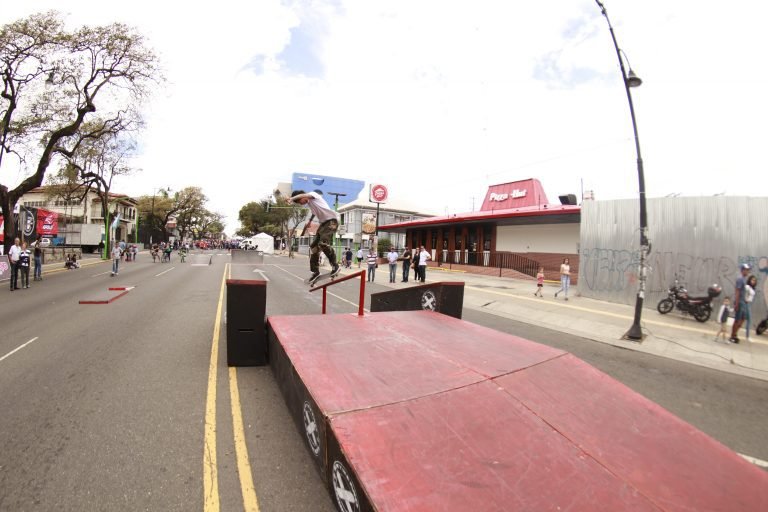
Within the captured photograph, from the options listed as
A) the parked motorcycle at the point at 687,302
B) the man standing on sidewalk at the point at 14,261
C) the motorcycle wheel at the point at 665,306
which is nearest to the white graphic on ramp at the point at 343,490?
the parked motorcycle at the point at 687,302

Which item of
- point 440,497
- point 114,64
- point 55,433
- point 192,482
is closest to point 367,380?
point 440,497

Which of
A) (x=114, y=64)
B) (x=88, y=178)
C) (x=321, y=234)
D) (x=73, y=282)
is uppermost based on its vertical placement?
(x=114, y=64)

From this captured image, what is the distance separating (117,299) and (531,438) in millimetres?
12617

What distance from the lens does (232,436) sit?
3.42 meters

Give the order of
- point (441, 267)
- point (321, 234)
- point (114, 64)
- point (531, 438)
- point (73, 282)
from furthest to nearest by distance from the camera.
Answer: point (441, 267), point (114, 64), point (73, 282), point (321, 234), point (531, 438)

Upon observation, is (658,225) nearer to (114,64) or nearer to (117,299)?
(117,299)

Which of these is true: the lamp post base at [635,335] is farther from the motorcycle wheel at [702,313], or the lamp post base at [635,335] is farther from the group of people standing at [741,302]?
the motorcycle wheel at [702,313]

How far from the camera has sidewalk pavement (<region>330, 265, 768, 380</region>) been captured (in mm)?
7301

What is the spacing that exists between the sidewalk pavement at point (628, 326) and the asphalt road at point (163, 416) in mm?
866

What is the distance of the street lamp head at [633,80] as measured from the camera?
855 cm

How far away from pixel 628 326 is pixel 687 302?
2.60m

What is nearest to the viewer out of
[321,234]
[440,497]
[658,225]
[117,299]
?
[440,497]

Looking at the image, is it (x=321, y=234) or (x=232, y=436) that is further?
(x=321, y=234)

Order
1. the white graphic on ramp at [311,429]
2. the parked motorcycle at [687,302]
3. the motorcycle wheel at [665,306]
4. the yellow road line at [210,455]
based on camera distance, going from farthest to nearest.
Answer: the motorcycle wheel at [665,306], the parked motorcycle at [687,302], the white graphic on ramp at [311,429], the yellow road line at [210,455]
